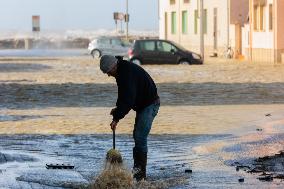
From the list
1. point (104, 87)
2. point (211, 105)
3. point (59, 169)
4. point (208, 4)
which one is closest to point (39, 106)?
point (211, 105)

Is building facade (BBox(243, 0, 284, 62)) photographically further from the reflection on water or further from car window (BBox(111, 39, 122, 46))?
the reflection on water

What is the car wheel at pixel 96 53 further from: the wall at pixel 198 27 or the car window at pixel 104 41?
the wall at pixel 198 27

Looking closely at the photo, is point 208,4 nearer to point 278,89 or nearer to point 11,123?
point 278,89

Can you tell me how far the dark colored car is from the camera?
156ft

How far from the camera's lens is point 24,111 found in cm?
2194

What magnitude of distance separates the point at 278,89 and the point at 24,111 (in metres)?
9.10

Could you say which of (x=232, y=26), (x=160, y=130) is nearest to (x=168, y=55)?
(x=232, y=26)

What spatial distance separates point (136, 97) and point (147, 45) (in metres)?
36.6

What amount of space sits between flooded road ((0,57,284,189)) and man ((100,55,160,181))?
559mm

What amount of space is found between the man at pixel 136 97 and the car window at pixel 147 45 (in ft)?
119

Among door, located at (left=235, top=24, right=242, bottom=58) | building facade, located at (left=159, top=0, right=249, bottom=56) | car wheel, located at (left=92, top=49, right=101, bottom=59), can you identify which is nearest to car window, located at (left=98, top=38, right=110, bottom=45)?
car wheel, located at (left=92, top=49, right=101, bottom=59)

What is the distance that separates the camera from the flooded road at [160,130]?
12.0 metres

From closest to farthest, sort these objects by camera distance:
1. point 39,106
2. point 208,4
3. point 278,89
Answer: point 39,106
point 278,89
point 208,4

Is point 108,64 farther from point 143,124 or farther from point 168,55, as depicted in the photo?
point 168,55
